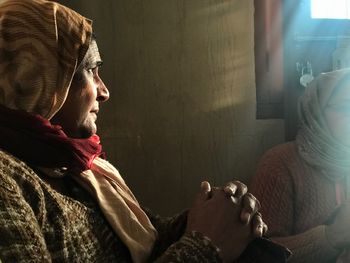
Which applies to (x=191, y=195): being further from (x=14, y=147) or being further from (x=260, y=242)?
(x=14, y=147)

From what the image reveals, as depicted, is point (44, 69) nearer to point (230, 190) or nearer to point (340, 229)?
point (230, 190)

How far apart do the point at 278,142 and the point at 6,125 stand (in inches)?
55.9

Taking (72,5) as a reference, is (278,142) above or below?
below

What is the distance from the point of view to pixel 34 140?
0.93m

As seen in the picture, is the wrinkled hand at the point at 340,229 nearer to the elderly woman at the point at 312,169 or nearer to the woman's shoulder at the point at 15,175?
the elderly woman at the point at 312,169

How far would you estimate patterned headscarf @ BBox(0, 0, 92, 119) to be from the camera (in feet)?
3.14

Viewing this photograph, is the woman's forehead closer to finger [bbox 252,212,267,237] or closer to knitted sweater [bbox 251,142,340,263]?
finger [bbox 252,212,267,237]

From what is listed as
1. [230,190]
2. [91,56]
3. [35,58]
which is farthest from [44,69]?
[230,190]

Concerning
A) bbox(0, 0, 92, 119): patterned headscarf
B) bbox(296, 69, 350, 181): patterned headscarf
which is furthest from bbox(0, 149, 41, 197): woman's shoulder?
bbox(296, 69, 350, 181): patterned headscarf

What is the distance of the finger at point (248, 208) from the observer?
0.97 m

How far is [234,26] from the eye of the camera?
79.6 inches

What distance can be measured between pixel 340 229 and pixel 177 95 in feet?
2.81

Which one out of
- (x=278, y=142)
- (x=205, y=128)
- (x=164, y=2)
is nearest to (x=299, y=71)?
(x=278, y=142)

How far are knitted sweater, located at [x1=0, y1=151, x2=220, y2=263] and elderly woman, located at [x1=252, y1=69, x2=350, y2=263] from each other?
805 millimetres
